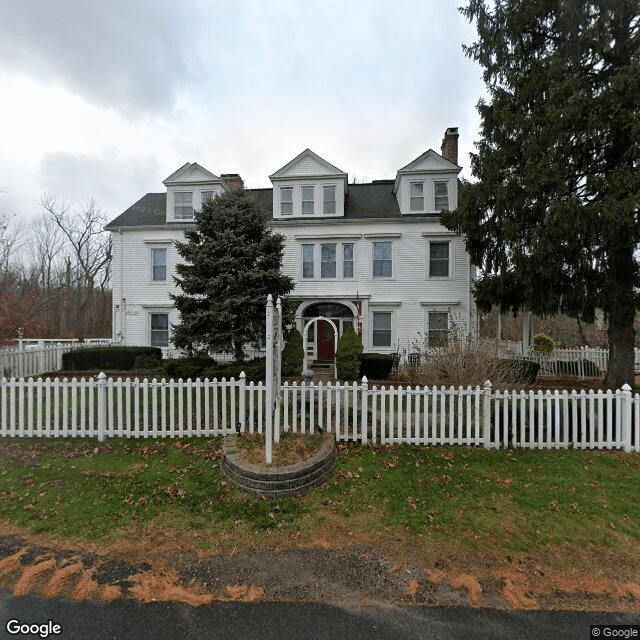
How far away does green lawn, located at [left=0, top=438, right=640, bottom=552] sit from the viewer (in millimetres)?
4027

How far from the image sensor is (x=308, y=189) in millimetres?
15594

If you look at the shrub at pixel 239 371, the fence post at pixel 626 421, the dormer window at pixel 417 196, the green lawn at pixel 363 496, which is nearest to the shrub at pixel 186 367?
the shrub at pixel 239 371

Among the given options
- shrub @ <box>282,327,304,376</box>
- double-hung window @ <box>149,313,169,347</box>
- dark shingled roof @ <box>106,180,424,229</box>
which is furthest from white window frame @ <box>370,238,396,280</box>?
double-hung window @ <box>149,313,169,347</box>

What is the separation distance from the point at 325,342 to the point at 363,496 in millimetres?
10926

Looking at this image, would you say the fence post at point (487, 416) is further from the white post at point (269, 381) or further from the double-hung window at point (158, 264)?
the double-hung window at point (158, 264)

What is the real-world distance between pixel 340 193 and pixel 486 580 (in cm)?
1485

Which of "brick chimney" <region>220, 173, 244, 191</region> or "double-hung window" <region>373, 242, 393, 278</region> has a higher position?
"brick chimney" <region>220, 173, 244, 191</region>

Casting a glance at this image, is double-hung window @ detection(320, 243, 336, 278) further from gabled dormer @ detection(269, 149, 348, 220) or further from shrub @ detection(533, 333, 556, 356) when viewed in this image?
shrub @ detection(533, 333, 556, 356)

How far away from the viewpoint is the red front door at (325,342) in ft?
50.9

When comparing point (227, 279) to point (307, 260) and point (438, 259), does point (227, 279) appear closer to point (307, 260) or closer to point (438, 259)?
point (307, 260)

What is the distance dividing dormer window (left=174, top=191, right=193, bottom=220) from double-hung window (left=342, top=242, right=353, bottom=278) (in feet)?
25.5

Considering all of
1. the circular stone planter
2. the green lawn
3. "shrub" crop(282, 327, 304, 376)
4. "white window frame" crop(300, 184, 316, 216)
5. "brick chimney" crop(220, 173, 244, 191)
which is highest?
"brick chimney" crop(220, 173, 244, 191)

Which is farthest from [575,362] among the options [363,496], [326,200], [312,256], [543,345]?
[363,496]

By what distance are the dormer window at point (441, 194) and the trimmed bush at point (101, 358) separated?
47.4 feet
